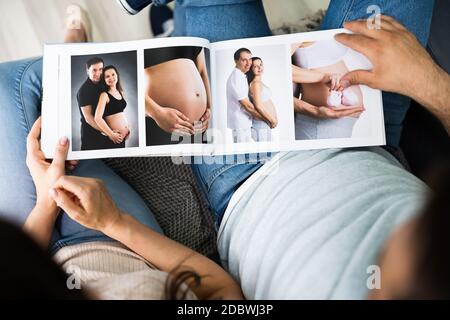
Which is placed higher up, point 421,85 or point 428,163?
point 421,85

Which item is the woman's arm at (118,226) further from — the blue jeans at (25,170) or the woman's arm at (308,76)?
the woman's arm at (308,76)

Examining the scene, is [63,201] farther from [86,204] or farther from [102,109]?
[102,109]

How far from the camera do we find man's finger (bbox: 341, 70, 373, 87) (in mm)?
771

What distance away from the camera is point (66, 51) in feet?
2.62

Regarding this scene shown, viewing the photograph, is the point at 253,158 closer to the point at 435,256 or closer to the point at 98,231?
the point at 98,231

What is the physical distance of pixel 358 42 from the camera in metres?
0.77

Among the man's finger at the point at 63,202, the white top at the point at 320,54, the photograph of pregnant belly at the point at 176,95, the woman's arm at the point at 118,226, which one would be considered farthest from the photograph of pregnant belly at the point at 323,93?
the man's finger at the point at 63,202

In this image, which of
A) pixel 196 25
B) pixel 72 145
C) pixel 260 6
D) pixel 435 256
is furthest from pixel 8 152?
pixel 435 256

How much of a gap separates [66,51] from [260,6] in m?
0.37

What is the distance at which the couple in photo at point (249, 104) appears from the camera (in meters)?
0.79

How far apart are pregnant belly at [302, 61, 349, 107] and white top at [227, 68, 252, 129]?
0.10m

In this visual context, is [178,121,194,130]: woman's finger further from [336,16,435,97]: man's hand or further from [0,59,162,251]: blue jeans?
[336,16,435,97]: man's hand

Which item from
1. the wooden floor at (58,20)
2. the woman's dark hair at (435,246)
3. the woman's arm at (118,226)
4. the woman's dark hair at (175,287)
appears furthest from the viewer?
the wooden floor at (58,20)
